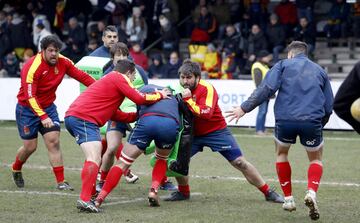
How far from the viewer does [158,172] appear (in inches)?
384

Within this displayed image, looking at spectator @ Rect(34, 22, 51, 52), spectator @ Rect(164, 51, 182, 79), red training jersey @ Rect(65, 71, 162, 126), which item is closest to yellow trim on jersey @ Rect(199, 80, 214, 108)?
red training jersey @ Rect(65, 71, 162, 126)

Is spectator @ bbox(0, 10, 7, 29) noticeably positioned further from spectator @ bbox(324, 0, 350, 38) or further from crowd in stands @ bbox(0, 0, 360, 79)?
spectator @ bbox(324, 0, 350, 38)

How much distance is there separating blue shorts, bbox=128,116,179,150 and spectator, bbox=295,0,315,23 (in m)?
14.0

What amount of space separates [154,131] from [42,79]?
6.80ft

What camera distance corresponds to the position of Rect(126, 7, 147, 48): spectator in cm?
2455

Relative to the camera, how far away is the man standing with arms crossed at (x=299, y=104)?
9.06 metres

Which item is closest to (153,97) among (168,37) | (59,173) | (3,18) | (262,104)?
(59,173)

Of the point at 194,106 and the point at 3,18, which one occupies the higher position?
the point at 194,106

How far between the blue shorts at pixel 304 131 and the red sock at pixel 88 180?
1.93m

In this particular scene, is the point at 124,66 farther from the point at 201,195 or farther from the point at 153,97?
the point at 201,195

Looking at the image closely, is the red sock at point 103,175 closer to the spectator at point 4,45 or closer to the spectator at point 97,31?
the spectator at point 97,31

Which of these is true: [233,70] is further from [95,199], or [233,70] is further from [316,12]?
[95,199]

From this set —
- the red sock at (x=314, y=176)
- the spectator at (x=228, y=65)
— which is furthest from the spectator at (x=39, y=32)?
the red sock at (x=314, y=176)

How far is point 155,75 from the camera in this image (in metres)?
22.7
